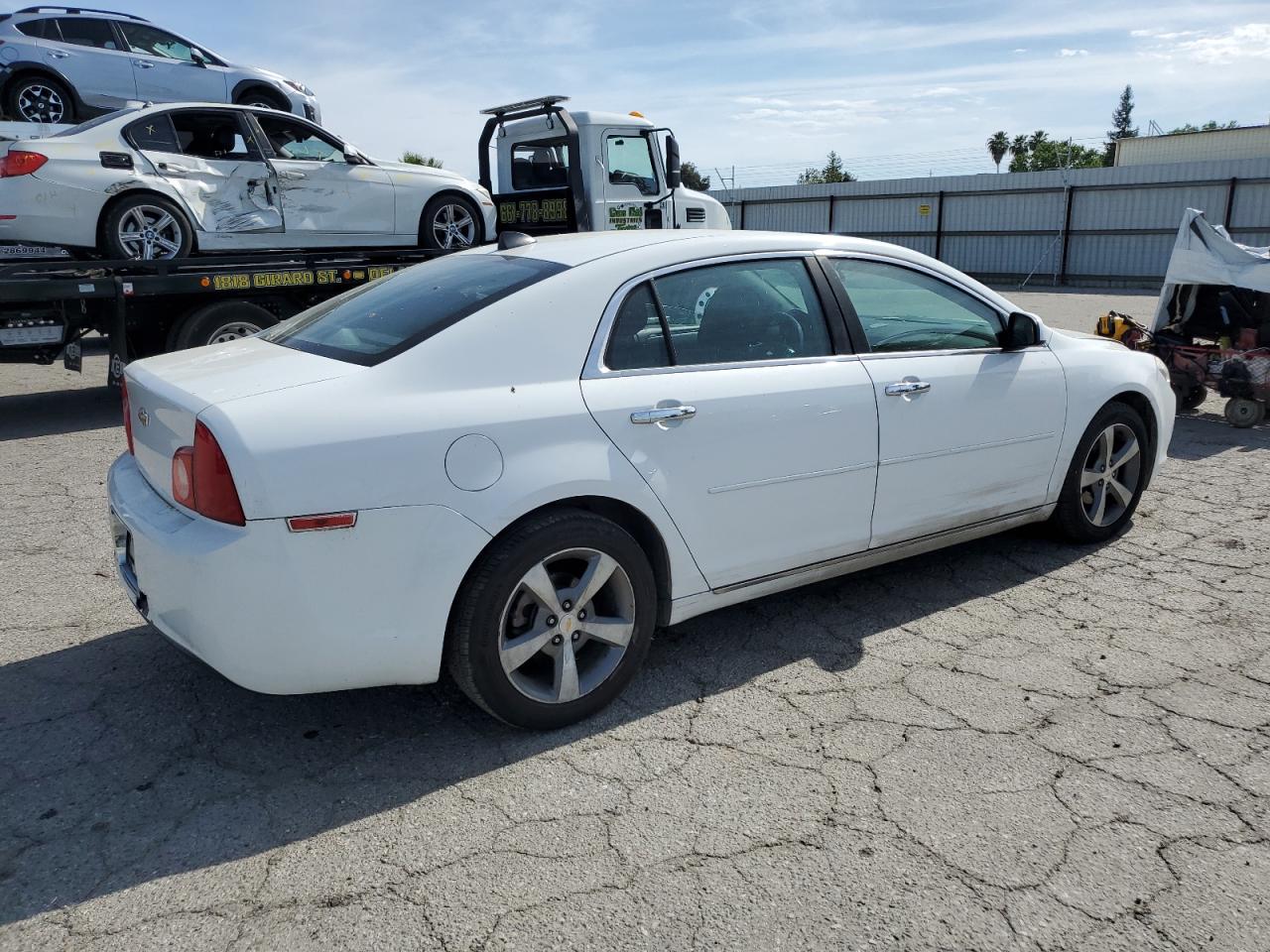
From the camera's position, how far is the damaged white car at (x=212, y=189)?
8.02 meters

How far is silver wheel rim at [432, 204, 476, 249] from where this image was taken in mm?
10609

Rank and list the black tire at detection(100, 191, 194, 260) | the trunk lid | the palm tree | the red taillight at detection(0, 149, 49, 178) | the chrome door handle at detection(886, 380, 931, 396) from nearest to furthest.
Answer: the trunk lid, the chrome door handle at detection(886, 380, 931, 396), the red taillight at detection(0, 149, 49, 178), the black tire at detection(100, 191, 194, 260), the palm tree

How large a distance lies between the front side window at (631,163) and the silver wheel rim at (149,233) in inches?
169

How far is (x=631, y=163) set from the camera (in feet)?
35.6

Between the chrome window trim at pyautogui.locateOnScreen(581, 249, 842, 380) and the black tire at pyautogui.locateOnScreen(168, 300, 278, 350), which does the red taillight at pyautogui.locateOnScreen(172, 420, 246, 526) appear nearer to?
the chrome window trim at pyautogui.locateOnScreen(581, 249, 842, 380)

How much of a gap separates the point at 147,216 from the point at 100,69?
4.28 metres

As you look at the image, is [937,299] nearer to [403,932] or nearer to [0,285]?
[403,932]

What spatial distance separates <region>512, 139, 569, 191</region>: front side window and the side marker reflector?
8730 millimetres

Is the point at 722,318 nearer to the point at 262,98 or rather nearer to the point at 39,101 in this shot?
the point at 262,98

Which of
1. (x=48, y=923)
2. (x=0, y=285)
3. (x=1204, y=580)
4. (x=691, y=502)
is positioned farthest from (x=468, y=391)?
(x=0, y=285)

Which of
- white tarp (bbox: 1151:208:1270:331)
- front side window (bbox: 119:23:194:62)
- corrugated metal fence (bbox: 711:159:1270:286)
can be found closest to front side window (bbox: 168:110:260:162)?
front side window (bbox: 119:23:194:62)

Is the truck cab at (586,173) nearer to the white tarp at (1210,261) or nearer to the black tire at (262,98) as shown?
the black tire at (262,98)

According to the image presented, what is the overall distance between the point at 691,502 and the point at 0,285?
20.7 feet

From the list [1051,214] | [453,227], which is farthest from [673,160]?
[1051,214]
